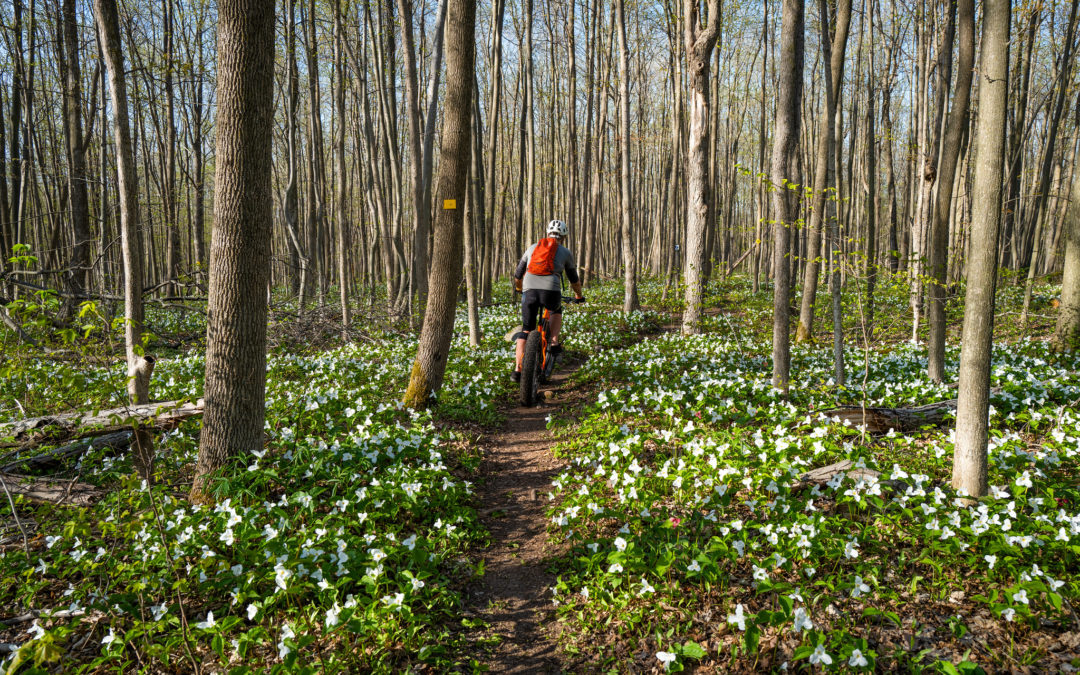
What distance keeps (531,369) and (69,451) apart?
15.5ft

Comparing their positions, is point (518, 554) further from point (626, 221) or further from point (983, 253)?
point (626, 221)

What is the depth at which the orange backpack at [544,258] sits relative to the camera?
7.23m

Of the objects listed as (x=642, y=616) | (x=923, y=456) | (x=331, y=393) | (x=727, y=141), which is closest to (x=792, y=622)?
(x=642, y=616)

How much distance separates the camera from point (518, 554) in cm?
393

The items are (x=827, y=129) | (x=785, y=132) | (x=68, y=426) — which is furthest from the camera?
(x=827, y=129)

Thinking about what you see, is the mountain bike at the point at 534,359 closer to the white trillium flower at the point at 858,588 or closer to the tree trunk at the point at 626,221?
the white trillium flower at the point at 858,588

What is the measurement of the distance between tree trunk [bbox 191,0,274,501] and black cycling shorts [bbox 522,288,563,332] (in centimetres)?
367

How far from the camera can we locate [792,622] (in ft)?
9.12

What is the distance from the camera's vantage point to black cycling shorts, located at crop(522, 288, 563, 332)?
7.29 metres

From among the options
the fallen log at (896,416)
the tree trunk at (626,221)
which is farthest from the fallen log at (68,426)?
the tree trunk at (626,221)

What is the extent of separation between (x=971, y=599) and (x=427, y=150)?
11076 mm

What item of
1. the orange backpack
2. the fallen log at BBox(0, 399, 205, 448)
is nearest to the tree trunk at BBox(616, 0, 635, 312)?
the orange backpack

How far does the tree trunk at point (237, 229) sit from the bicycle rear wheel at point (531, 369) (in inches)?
139

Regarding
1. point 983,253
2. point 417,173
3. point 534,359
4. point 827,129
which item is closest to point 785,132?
point 827,129
